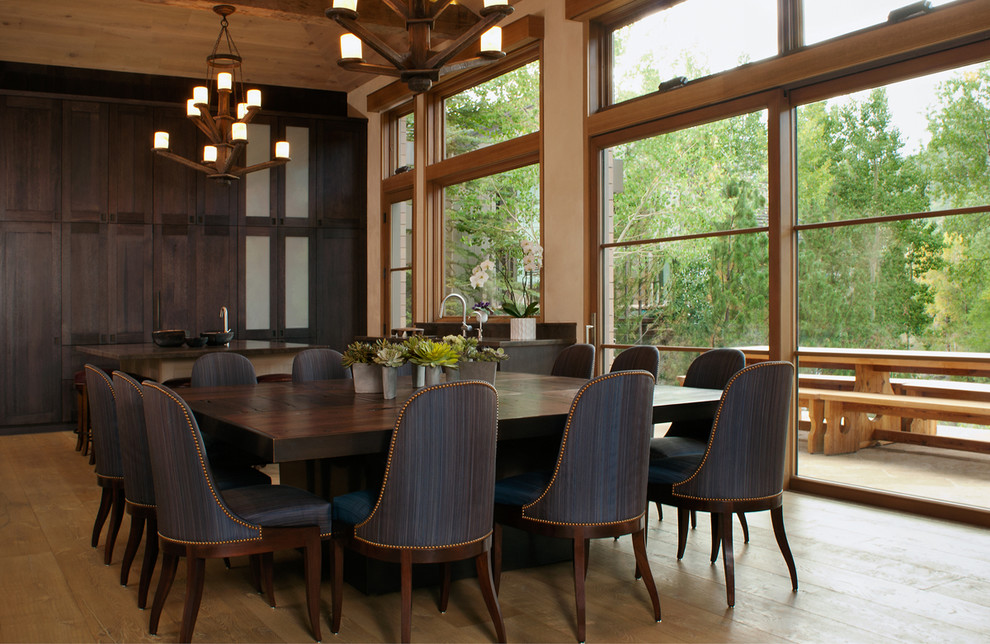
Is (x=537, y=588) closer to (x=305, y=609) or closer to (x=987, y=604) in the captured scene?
(x=305, y=609)

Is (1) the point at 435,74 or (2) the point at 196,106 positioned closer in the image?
(1) the point at 435,74

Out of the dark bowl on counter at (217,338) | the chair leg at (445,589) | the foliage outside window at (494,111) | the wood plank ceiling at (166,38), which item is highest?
the wood plank ceiling at (166,38)

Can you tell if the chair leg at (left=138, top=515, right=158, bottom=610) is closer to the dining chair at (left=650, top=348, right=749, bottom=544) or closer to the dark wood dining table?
the dark wood dining table

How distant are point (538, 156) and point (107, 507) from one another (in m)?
3.85

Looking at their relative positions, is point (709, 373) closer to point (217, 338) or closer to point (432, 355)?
point (432, 355)

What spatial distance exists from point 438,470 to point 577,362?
2.34 m

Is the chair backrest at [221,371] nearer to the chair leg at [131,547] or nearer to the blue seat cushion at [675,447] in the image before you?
the chair leg at [131,547]

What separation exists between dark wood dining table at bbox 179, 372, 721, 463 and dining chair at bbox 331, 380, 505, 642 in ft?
0.52

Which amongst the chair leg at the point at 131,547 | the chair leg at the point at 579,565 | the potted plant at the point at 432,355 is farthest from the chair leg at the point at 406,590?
the chair leg at the point at 131,547

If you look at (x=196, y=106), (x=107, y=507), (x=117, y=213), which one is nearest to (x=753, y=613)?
(x=107, y=507)

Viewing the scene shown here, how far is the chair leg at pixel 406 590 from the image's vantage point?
2361 millimetres

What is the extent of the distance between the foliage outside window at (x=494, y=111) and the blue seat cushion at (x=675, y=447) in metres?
3.26

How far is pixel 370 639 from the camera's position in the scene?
101 inches

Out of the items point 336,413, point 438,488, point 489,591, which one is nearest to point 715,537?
point 489,591
